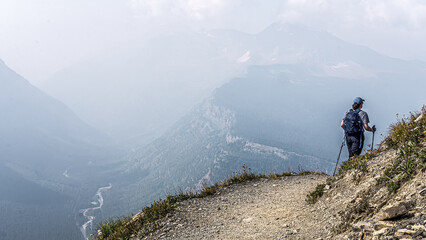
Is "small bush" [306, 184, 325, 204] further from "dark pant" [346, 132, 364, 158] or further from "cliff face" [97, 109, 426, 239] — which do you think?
"dark pant" [346, 132, 364, 158]

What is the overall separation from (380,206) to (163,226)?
7556 millimetres

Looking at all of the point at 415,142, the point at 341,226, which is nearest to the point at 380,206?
the point at 341,226

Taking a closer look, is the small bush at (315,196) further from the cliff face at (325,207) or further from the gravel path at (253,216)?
the gravel path at (253,216)

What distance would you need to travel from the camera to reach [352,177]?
9.80 m

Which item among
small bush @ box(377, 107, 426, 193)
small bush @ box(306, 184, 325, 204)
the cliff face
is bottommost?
small bush @ box(306, 184, 325, 204)

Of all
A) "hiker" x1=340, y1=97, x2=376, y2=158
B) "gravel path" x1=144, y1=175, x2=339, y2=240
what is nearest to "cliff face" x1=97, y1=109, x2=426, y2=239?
"gravel path" x1=144, y1=175, x2=339, y2=240

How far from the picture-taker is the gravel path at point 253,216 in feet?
26.4

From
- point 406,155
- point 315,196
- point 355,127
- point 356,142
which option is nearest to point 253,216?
point 315,196

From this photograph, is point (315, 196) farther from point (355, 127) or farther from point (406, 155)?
point (355, 127)

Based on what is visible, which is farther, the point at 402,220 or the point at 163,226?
the point at 163,226

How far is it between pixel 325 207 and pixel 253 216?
2782 millimetres

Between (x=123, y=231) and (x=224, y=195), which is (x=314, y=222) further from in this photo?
(x=123, y=231)

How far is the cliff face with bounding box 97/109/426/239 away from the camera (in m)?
5.29

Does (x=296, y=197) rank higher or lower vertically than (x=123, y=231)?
lower
